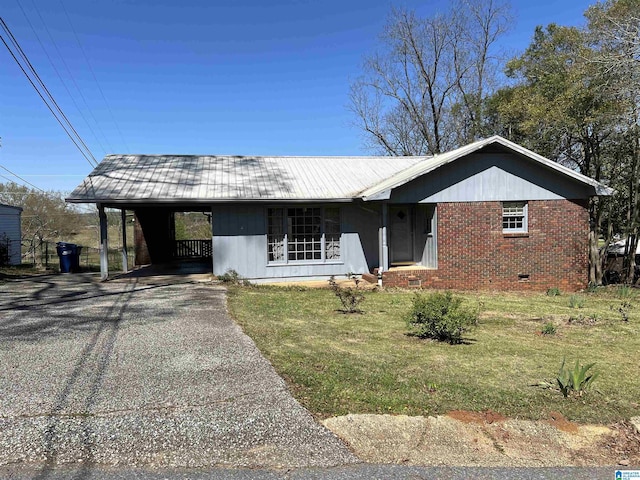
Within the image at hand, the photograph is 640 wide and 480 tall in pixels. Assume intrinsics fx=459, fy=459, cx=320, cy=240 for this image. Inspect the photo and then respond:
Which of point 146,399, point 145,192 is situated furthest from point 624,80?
point 146,399

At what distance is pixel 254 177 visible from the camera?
48.4ft

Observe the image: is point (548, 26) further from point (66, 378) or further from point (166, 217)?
point (66, 378)

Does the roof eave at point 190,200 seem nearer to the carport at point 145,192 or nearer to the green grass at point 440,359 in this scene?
the carport at point 145,192

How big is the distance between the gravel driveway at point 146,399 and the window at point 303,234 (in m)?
5.96

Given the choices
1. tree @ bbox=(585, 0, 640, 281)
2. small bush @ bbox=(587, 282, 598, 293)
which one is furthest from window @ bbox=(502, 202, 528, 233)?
tree @ bbox=(585, 0, 640, 281)

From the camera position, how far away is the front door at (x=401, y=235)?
1516 centimetres

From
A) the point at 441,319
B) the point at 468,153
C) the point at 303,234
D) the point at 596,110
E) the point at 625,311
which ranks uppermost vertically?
the point at 596,110

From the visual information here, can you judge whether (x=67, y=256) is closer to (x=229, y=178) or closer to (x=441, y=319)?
(x=229, y=178)

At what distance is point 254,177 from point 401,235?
5.18 metres

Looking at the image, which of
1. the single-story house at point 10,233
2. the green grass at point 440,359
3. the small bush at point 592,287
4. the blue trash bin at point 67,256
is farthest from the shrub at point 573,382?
the single-story house at point 10,233

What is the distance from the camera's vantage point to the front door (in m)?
15.2

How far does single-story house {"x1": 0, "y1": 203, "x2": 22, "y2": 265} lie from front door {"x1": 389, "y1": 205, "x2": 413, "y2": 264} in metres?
16.0

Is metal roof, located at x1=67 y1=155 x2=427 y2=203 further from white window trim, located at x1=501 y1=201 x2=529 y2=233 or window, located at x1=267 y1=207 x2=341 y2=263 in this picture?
white window trim, located at x1=501 y1=201 x2=529 y2=233

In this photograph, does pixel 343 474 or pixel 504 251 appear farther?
pixel 504 251
